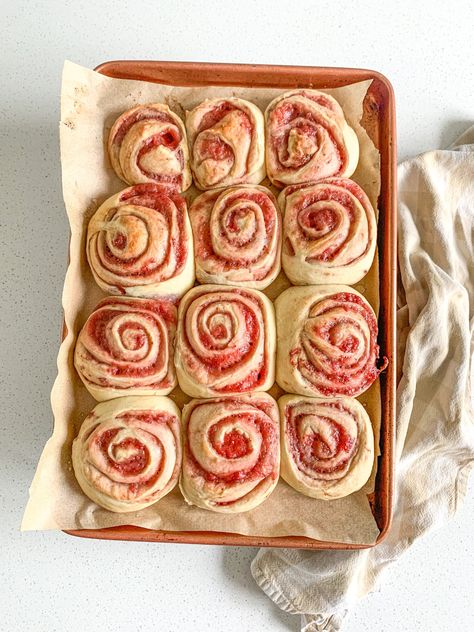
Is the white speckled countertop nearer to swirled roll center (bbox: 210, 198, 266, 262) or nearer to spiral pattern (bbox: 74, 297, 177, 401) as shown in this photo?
spiral pattern (bbox: 74, 297, 177, 401)

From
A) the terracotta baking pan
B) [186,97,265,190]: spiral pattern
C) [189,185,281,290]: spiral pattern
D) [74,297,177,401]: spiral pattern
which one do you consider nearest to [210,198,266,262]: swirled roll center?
[189,185,281,290]: spiral pattern

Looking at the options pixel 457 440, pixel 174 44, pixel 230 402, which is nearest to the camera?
pixel 230 402

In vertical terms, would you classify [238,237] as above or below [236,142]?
below

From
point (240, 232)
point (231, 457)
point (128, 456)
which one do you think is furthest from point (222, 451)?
point (240, 232)

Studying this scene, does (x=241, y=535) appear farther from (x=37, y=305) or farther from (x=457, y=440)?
(x=37, y=305)

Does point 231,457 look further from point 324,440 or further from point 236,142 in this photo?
point 236,142

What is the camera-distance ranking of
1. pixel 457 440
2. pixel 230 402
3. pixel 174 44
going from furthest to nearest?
pixel 174 44, pixel 457 440, pixel 230 402

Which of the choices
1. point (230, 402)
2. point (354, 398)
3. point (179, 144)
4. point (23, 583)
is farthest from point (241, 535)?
point (179, 144)
